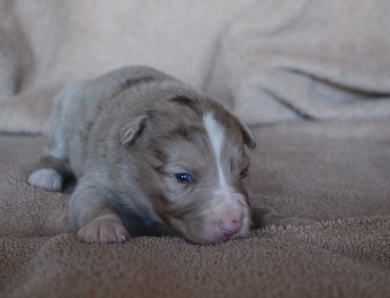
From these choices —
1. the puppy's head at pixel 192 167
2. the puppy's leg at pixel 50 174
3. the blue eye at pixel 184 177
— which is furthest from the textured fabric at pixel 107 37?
the blue eye at pixel 184 177

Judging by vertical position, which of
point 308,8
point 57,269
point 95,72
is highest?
point 308,8

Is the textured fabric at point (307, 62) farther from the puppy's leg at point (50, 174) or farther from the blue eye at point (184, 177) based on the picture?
the blue eye at point (184, 177)

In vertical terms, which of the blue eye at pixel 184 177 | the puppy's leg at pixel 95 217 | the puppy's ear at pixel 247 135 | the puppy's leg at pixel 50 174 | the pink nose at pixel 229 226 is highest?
the puppy's ear at pixel 247 135

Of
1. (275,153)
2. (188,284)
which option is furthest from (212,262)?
(275,153)

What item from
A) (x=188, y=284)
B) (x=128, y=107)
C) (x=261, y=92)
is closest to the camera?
(x=188, y=284)

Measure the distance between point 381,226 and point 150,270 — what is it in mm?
996

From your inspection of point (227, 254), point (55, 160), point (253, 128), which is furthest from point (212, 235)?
point (253, 128)

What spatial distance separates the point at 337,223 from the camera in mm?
1959

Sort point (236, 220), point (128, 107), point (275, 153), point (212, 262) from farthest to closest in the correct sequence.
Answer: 1. point (275, 153)
2. point (128, 107)
3. point (236, 220)
4. point (212, 262)

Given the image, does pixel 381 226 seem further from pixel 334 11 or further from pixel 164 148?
pixel 334 11

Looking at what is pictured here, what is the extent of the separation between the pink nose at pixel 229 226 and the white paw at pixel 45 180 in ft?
4.27

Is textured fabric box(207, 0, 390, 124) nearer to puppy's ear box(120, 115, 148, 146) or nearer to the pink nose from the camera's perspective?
puppy's ear box(120, 115, 148, 146)

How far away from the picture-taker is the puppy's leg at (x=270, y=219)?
214 centimetres

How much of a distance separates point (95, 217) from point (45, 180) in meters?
0.81
